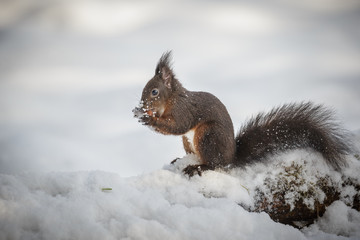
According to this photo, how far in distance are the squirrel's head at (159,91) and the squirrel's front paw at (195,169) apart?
0.49m

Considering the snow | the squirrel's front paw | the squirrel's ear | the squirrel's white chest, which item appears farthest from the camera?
the squirrel's ear

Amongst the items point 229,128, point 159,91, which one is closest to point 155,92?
point 159,91

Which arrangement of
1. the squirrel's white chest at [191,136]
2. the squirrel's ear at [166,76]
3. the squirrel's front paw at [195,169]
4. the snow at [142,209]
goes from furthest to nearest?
the squirrel's ear at [166,76], the squirrel's white chest at [191,136], the squirrel's front paw at [195,169], the snow at [142,209]

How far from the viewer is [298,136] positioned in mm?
2096

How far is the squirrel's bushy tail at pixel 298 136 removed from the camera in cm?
205

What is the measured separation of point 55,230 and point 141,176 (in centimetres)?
79

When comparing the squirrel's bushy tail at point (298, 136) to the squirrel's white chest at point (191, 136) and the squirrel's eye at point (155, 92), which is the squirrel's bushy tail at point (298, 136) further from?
the squirrel's eye at point (155, 92)

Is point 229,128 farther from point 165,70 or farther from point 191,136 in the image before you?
point 165,70

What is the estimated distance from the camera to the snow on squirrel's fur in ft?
3.99

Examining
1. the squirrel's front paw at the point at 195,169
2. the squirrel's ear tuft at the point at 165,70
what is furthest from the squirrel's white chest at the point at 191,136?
the squirrel's ear tuft at the point at 165,70

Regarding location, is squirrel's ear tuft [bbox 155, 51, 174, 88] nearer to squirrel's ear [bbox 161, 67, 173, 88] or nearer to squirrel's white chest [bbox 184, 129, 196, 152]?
squirrel's ear [bbox 161, 67, 173, 88]

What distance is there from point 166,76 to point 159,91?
186 millimetres

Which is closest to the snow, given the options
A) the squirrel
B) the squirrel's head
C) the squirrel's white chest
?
the squirrel

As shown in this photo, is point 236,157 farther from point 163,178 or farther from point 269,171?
point 163,178
